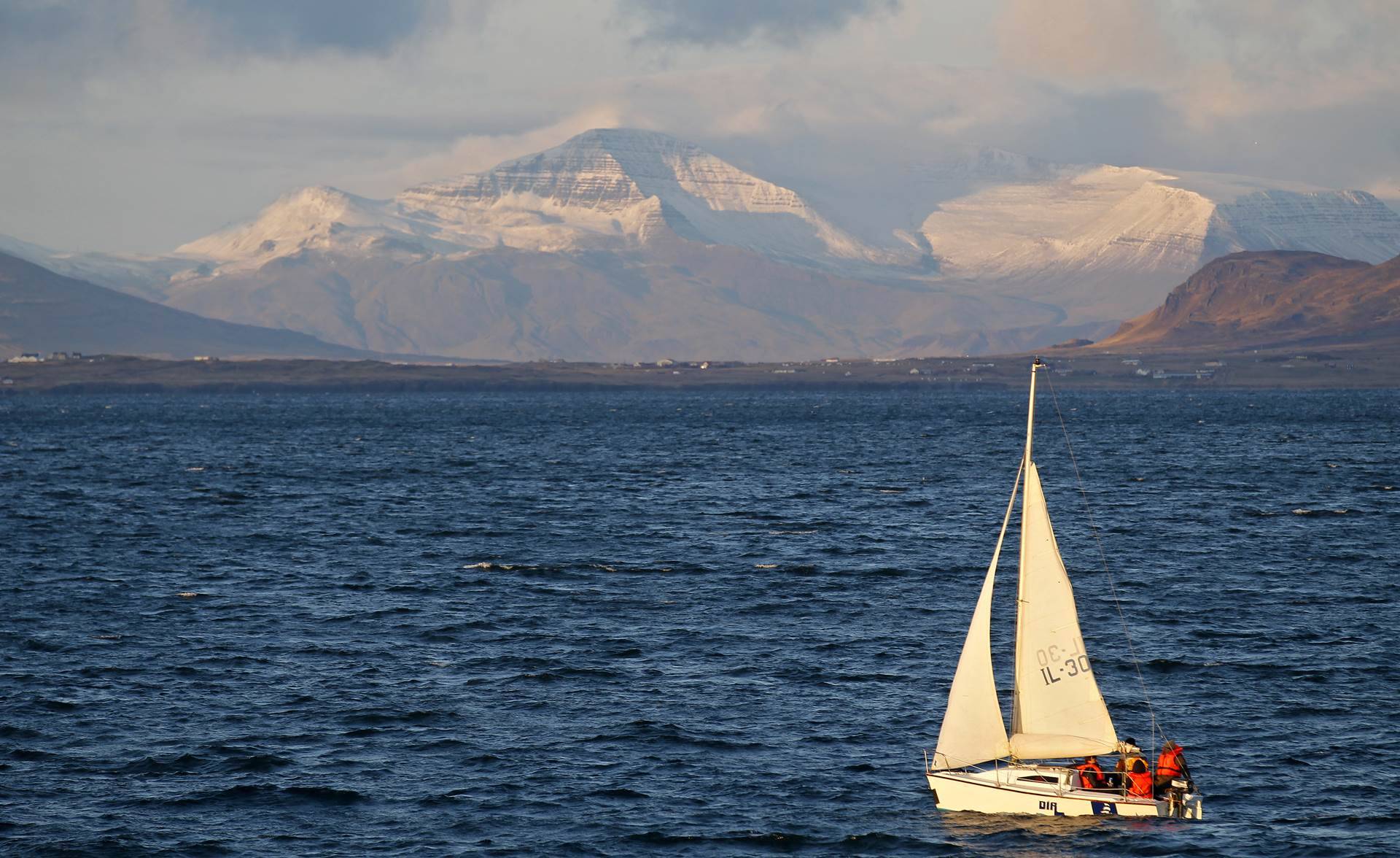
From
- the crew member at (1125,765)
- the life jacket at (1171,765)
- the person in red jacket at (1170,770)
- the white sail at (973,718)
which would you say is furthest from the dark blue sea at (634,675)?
the white sail at (973,718)

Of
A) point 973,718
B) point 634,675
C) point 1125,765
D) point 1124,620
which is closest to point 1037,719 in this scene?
point 973,718

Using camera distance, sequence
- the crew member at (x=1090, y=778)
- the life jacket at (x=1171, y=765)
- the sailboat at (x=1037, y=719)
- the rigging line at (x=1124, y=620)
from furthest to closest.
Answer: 1. the rigging line at (x=1124, y=620)
2. the crew member at (x=1090, y=778)
3. the life jacket at (x=1171, y=765)
4. the sailboat at (x=1037, y=719)

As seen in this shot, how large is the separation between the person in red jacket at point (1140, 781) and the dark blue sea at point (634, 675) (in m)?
0.91

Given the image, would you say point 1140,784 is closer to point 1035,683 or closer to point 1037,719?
point 1037,719

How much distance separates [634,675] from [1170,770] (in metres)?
23.2

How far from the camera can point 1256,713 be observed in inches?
2153

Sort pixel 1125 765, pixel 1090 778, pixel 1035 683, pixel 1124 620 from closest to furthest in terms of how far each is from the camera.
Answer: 1. pixel 1035 683
2. pixel 1125 765
3. pixel 1090 778
4. pixel 1124 620

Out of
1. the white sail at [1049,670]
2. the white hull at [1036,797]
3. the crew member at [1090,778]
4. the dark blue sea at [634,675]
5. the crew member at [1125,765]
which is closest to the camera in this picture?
the white sail at [1049,670]

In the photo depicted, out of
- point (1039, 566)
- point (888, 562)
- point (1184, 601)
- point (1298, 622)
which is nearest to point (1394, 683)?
point (1298, 622)

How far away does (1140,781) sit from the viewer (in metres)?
43.2

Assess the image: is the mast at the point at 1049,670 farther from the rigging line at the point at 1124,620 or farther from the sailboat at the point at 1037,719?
the rigging line at the point at 1124,620

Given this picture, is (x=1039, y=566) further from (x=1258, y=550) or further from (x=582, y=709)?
(x=1258, y=550)

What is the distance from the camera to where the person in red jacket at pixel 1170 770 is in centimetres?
4287

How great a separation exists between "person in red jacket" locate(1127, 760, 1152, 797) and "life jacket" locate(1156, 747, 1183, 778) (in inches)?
12.9
